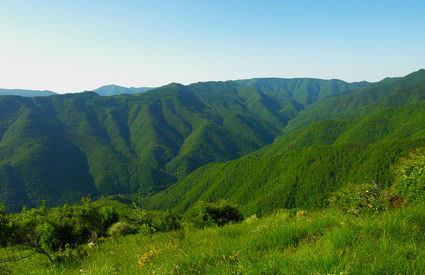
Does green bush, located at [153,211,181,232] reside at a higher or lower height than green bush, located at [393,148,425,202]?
lower

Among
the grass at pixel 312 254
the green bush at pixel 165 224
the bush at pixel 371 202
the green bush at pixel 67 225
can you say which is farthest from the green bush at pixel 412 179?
the green bush at pixel 67 225

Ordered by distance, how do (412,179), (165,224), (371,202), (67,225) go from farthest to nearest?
(67,225) → (165,224) → (412,179) → (371,202)

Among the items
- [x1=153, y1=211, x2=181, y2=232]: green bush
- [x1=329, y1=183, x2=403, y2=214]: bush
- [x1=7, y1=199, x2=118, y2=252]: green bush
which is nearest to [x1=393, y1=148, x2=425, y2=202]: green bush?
[x1=329, y1=183, x2=403, y2=214]: bush

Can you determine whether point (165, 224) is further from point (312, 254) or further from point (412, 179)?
point (412, 179)

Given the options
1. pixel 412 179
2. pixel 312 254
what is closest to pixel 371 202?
pixel 312 254

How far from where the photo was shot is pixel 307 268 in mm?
3398

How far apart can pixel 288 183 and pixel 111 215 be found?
180648 millimetres

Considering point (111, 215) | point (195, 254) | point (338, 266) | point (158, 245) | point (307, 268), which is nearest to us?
point (338, 266)

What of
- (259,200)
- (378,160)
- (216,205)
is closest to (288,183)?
(259,200)

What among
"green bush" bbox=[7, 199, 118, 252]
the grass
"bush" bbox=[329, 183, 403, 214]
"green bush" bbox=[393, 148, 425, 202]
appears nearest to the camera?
the grass

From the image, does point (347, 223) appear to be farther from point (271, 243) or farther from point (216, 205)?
point (216, 205)

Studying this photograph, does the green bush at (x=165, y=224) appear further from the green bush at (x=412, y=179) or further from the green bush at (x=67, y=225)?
the green bush at (x=412, y=179)

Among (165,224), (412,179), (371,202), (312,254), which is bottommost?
(165,224)

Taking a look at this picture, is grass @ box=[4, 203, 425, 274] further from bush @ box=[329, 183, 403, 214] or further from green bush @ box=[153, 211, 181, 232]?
green bush @ box=[153, 211, 181, 232]
